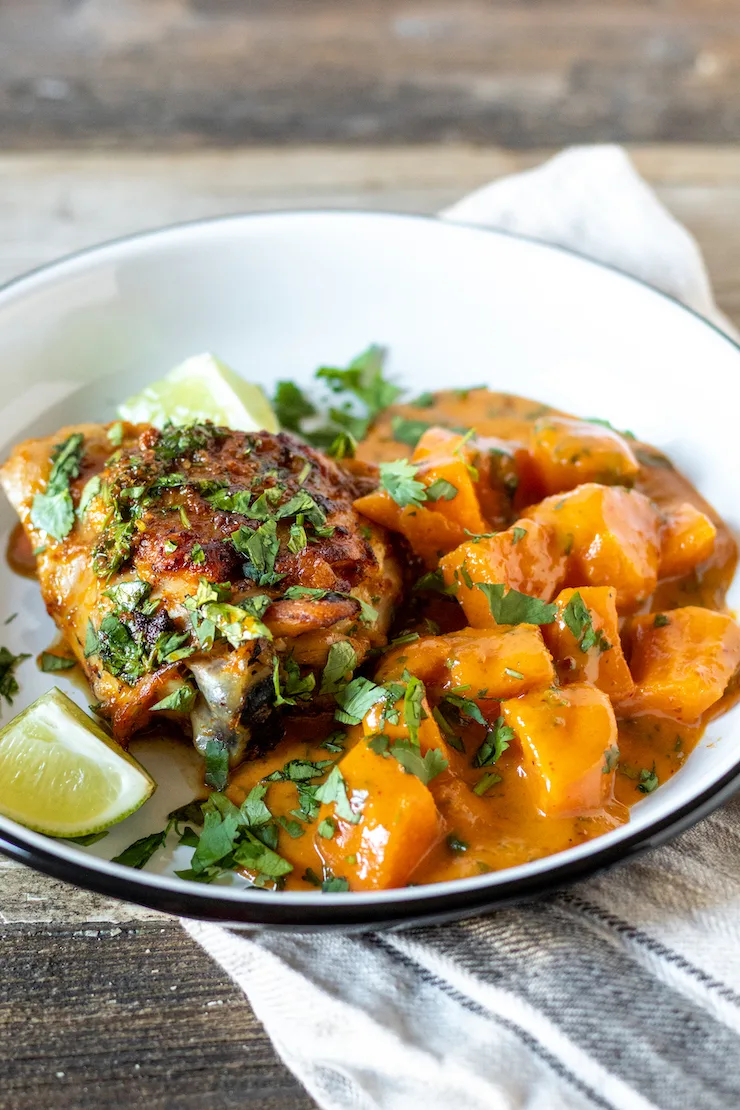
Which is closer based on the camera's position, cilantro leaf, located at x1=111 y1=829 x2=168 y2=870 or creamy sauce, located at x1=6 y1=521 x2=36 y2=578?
cilantro leaf, located at x1=111 y1=829 x2=168 y2=870

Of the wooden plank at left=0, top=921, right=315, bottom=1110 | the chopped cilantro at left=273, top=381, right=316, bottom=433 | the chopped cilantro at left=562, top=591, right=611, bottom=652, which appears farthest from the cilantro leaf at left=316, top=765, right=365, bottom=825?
the chopped cilantro at left=273, top=381, right=316, bottom=433

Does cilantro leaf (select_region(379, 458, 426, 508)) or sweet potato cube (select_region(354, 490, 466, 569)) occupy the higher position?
cilantro leaf (select_region(379, 458, 426, 508))

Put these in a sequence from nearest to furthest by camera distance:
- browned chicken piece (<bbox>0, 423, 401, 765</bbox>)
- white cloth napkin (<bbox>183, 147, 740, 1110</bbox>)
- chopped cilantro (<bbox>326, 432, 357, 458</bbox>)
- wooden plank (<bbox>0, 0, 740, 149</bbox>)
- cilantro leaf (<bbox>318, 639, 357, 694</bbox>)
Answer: white cloth napkin (<bbox>183, 147, 740, 1110</bbox>) → browned chicken piece (<bbox>0, 423, 401, 765</bbox>) → cilantro leaf (<bbox>318, 639, 357, 694</bbox>) → chopped cilantro (<bbox>326, 432, 357, 458</bbox>) → wooden plank (<bbox>0, 0, 740, 149</bbox>)

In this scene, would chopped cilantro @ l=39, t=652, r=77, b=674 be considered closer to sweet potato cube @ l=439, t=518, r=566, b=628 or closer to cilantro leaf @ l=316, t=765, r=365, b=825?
cilantro leaf @ l=316, t=765, r=365, b=825

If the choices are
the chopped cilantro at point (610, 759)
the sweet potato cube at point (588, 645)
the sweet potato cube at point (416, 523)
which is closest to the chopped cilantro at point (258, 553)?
the sweet potato cube at point (416, 523)

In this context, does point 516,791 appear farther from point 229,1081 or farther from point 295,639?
point 229,1081

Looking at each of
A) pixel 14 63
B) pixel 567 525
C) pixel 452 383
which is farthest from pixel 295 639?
pixel 14 63

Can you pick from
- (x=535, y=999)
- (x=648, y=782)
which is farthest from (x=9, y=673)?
(x=648, y=782)
